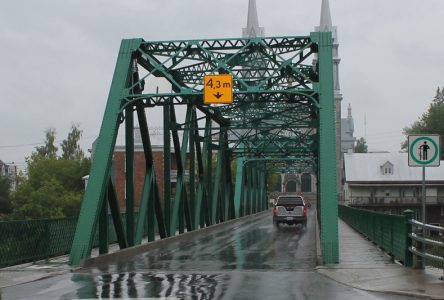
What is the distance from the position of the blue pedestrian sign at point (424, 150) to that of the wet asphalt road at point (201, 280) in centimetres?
318

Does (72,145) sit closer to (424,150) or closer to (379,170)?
(379,170)

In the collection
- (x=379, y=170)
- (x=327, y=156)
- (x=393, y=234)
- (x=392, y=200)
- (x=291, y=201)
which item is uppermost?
(x=379, y=170)

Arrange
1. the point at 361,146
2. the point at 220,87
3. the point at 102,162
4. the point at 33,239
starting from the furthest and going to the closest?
the point at 361,146 < the point at 220,87 < the point at 102,162 < the point at 33,239

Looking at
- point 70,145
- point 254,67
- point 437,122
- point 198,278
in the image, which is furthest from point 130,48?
point 437,122

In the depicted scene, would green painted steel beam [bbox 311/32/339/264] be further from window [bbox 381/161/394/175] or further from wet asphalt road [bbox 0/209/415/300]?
window [bbox 381/161/394/175]

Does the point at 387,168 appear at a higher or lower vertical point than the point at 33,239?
higher

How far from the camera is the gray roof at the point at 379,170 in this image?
84812mm

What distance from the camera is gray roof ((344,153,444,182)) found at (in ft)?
278

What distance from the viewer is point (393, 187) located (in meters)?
85.2

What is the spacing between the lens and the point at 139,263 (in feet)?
56.0

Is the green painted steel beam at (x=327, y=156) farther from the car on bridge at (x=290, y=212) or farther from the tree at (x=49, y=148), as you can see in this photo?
the tree at (x=49, y=148)

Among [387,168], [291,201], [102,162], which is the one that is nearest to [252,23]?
[387,168]

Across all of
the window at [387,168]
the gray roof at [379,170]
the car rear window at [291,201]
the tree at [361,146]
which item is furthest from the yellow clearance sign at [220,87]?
the tree at [361,146]

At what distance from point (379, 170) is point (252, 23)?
4000cm
